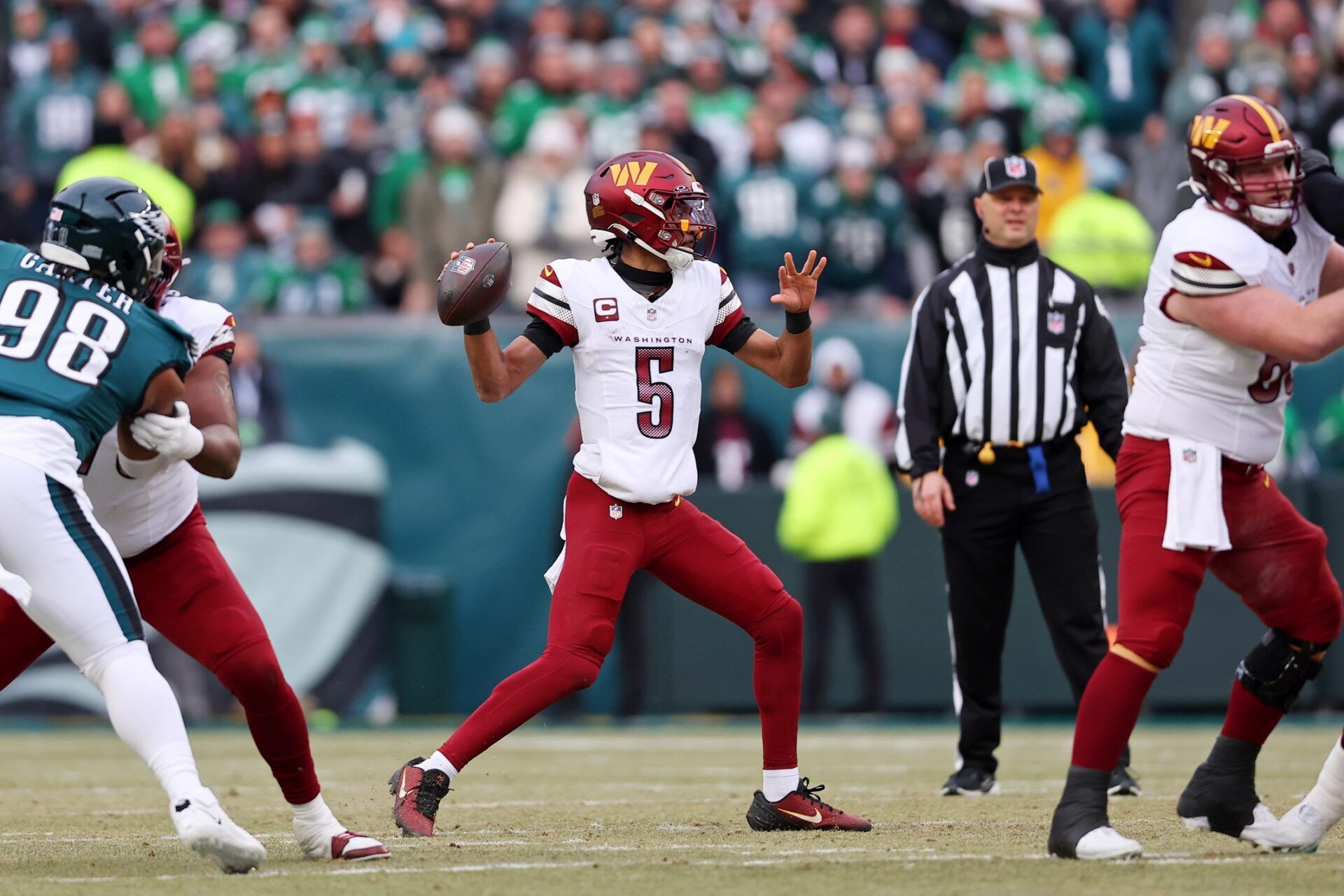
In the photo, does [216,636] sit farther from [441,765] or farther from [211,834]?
[441,765]

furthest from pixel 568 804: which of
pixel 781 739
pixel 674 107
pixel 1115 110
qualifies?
pixel 1115 110

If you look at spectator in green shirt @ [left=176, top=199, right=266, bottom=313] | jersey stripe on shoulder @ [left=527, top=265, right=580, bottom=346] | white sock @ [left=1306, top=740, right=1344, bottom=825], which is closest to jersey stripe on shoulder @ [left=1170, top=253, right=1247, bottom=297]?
white sock @ [left=1306, top=740, right=1344, bottom=825]

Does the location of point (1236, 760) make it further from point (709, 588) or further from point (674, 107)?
point (674, 107)

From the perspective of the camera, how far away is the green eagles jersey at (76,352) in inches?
172

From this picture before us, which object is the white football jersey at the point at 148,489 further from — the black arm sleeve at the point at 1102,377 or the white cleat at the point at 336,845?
the black arm sleeve at the point at 1102,377

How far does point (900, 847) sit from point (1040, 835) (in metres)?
0.47

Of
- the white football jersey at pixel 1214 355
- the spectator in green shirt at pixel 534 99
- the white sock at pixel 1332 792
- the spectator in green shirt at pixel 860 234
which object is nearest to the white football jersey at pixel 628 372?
the white football jersey at pixel 1214 355

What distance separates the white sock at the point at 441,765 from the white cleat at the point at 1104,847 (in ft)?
5.54

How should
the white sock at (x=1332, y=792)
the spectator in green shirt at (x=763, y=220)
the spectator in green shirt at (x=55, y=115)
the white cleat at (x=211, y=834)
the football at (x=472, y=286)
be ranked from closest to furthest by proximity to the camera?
1. the white cleat at (x=211, y=834)
2. the white sock at (x=1332, y=792)
3. the football at (x=472, y=286)
4. the spectator in green shirt at (x=763, y=220)
5. the spectator in green shirt at (x=55, y=115)

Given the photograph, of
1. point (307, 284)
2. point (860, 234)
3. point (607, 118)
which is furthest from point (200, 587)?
point (607, 118)

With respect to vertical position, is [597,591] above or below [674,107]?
below

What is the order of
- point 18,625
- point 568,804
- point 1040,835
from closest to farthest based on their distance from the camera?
1. point 18,625
2. point 1040,835
3. point 568,804

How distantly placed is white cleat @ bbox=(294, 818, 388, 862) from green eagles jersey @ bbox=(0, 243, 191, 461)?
1.09 metres

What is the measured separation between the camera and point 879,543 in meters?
10.8
